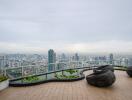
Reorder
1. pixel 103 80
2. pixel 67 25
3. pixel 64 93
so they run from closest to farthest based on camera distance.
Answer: pixel 64 93
pixel 103 80
pixel 67 25

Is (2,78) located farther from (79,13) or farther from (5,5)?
(79,13)

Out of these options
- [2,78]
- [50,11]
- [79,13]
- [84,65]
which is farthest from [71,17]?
[2,78]

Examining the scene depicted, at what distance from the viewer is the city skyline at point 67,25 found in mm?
10594

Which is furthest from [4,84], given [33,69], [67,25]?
[67,25]

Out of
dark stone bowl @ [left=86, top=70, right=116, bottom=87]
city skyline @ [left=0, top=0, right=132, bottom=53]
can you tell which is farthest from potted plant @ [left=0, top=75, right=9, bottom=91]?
city skyline @ [left=0, top=0, right=132, bottom=53]

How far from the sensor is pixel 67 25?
1393 cm

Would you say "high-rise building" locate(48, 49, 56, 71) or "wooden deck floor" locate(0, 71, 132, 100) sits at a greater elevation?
"high-rise building" locate(48, 49, 56, 71)

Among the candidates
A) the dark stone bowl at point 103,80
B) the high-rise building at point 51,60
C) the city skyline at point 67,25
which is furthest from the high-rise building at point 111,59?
the dark stone bowl at point 103,80

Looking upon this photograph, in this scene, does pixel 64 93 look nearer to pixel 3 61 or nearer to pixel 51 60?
pixel 3 61

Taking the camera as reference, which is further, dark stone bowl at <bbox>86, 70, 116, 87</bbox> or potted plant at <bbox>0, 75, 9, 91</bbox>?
dark stone bowl at <bbox>86, 70, 116, 87</bbox>

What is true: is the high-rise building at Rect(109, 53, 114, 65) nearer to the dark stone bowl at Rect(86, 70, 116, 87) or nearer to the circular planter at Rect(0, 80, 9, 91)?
the dark stone bowl at Rect(86, 70, 116, 87)

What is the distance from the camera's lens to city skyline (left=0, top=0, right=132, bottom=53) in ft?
34.8

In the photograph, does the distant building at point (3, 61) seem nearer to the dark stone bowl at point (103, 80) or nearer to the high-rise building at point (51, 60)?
the high-rise building at point (51, 60)

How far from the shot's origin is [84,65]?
41.9 feet
